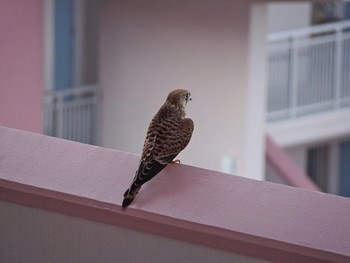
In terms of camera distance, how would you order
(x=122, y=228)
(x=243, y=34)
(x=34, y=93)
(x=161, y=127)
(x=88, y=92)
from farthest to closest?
(x=88, y=92) < (x=243, y=34) < (x=34, y=93) < (x=161, y=127) < (x=122, y=228)

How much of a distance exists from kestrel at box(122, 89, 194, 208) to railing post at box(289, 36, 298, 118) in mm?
10772

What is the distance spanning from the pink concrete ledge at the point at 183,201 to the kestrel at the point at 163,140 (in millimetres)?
43

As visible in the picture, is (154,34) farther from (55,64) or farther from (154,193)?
(154,193)

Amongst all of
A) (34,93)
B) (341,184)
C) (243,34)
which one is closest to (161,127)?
(34,93)

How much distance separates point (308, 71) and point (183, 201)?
13.3m

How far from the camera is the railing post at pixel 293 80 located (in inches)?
642

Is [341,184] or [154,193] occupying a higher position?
[154,193]

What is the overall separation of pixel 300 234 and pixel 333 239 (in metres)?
0.11

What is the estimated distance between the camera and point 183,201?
3.99m

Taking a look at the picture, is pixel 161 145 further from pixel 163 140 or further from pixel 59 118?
pixel 59 118

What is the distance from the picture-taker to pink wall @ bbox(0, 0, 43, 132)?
34.4ft

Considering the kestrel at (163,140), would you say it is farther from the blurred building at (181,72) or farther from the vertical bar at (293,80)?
the vertical bar at (293,80)

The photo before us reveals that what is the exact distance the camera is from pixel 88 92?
1530cm

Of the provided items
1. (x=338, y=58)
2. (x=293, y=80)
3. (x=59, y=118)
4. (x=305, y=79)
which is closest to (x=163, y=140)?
(x=59, y=118)
